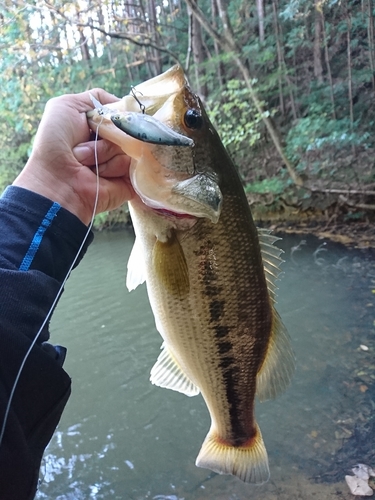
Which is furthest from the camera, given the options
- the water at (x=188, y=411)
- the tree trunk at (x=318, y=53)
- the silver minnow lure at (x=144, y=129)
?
the tree trunk at (x=318, y=53)

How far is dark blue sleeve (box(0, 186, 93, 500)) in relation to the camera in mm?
1061

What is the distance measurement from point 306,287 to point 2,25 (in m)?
7.69

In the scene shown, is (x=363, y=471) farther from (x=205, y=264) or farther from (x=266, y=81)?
(x=266, y=81)

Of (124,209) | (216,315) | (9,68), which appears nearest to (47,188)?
(216,315)

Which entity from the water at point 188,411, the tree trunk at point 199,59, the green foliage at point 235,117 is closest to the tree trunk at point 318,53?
the green foliage at point 235,117

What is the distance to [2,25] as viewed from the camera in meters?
8.02

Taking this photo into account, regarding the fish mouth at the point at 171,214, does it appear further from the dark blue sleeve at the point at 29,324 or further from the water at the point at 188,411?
the water at the point at 188,411

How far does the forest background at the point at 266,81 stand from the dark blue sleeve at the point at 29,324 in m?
7.77

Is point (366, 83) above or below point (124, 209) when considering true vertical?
above

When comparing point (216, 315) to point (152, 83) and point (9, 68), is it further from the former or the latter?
point (9, 68)

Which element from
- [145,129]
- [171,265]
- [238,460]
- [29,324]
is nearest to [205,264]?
[171,265]

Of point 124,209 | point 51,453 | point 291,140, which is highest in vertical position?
point 291,140

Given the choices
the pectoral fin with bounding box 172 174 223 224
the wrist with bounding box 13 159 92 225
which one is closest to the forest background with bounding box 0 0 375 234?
the wrist with bounding box 13 159 92 225

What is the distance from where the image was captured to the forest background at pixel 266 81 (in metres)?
9.18
